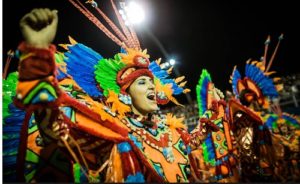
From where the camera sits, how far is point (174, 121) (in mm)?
→ 2713

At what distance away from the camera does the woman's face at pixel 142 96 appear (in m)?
2.46

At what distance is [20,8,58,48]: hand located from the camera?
147 centimetres

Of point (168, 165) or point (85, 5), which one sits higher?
point (85, 5)

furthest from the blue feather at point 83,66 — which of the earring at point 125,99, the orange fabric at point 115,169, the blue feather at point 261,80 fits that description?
the blue feather at point 261,80

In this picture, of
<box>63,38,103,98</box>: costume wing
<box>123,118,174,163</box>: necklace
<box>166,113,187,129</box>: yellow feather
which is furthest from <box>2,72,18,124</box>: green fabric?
<box>166,113,187,129</box>: yellow feather

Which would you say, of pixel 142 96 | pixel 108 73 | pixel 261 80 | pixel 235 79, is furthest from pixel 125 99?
pixel 261 80

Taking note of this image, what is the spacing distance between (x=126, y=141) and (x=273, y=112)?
189 cm

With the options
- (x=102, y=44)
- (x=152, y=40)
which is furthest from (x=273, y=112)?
(x=102, y=44)

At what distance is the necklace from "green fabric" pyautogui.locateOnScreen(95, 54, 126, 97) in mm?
283

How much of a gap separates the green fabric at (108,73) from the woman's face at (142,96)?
0.43 feet

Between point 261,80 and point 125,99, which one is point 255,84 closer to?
point 261,80

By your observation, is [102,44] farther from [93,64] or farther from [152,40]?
[152,40]

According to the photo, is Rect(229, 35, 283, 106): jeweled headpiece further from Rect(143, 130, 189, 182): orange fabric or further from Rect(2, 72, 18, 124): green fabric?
Rect(2, 72, 18, 124): green fabric

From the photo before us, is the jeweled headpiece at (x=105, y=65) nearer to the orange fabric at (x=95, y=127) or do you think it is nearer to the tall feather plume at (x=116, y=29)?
the tall feather plume at (x=116, y=29)
